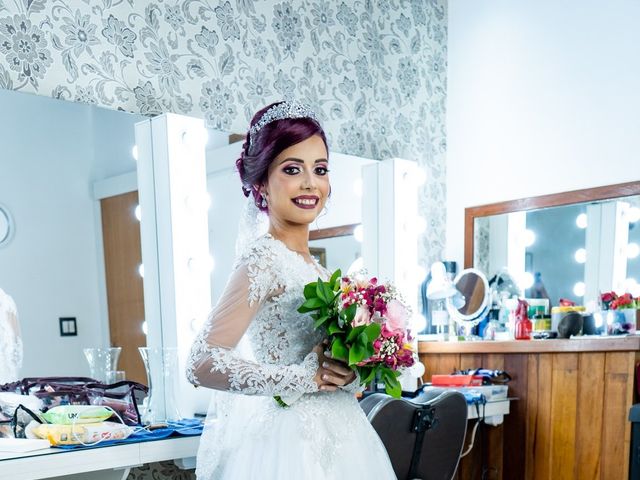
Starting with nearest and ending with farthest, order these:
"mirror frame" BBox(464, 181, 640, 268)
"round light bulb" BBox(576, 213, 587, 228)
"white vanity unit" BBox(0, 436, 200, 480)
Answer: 1. "white vanity unit" BBox(0, 436, 200, 480)
2. "mirror frame" BBox(464, 181, 640, 268)
3. "round light bulb" BBox(576, 213, 587, 228)

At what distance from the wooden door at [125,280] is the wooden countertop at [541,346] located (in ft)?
5.00

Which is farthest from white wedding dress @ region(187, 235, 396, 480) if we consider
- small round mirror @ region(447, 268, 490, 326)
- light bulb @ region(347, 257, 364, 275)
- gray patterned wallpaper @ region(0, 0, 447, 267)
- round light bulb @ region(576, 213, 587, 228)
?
round light bulb @ region(576, 213, 587, 228)

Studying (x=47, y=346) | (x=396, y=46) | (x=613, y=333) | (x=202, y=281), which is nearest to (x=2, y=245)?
(x=47, y=346)

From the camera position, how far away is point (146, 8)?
2301mm

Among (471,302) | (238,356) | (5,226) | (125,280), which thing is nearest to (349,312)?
(238,356)

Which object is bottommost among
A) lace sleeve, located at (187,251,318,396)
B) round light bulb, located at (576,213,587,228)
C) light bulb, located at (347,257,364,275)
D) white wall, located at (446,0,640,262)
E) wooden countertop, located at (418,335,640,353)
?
wooden countertop, located at (418,335,640,353)

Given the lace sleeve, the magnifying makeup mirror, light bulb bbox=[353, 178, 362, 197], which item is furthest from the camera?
the magnifying makeup mirror

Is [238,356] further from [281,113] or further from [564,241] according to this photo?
[564,241]

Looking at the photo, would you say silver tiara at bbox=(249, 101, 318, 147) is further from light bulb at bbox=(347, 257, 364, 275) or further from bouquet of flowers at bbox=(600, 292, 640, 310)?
bouquet of flowers at bbox=(600, 292, 640, 310)

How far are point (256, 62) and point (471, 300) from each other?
156 cm

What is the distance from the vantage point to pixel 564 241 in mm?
2992

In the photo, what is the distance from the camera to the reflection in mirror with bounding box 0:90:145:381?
197cm

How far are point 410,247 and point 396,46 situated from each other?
1052mm

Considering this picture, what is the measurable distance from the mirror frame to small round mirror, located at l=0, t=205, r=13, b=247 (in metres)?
2.27
